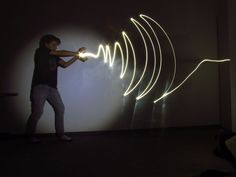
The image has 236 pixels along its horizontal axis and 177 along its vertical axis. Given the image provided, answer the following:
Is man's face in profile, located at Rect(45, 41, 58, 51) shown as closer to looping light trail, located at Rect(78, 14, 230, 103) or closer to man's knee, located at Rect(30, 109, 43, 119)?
looping light trail, located at Rect(78, 14, 230, 103)

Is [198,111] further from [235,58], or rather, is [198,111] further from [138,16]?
[138,16]

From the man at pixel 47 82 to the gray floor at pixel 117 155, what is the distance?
0.29m

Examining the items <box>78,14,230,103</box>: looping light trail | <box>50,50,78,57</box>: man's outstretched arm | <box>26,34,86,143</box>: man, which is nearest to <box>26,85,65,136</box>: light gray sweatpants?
<box>26,34,86,143</box>: man

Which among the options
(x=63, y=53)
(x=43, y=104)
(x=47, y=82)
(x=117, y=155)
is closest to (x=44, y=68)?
(x=47, y=82)

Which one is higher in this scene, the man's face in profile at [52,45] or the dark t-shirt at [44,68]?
the man's face in profile at [52,45]

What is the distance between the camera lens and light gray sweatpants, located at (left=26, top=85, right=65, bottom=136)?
5.09m

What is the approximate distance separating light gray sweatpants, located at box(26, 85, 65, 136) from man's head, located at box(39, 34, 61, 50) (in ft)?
2.05

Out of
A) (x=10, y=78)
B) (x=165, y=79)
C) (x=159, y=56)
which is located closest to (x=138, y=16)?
(x=159, y=56)

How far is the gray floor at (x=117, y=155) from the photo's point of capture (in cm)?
360

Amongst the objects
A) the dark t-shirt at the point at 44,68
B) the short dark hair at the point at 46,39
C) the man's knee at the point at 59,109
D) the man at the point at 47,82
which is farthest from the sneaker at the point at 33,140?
the short dark hair at the point at 46,39

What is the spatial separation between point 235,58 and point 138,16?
1.74 meters

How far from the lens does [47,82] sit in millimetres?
5195

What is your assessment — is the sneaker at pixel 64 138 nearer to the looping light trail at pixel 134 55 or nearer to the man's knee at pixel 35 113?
the man's knee at pixel 35 113

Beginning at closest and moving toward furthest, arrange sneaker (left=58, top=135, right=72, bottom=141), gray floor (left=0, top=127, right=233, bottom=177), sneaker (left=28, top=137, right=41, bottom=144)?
1. gray floor (left=0, top=127, right=233, bottom=177)
2. sneaker (left=28, top=137, right=41, bottom=144)
3. sneaker (left=58, top=135, right=72, bottom=141)
